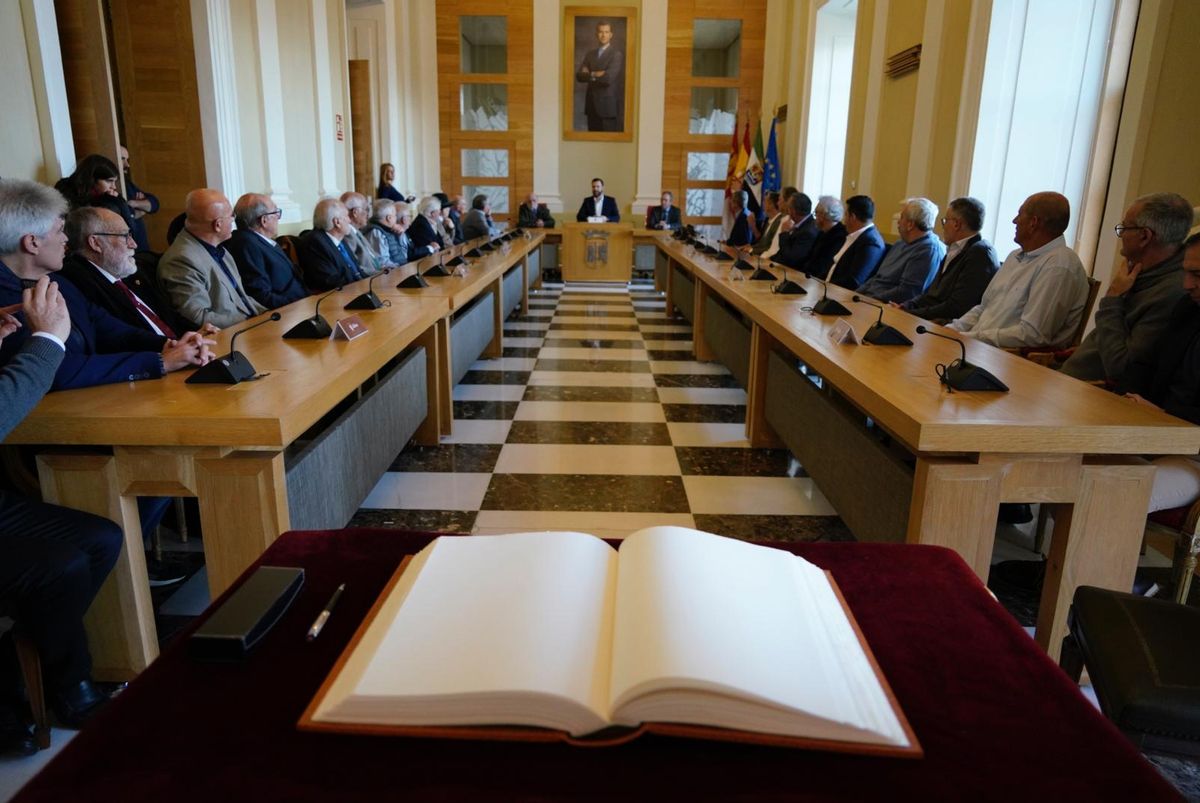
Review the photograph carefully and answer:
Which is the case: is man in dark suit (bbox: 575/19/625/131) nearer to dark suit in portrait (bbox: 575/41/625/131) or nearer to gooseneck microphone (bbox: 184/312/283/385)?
dark suit in portrait (bbox: 575/41/625/131)

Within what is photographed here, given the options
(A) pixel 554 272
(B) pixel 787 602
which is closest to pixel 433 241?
(A) pixel 554 272

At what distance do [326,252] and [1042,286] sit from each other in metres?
3.49

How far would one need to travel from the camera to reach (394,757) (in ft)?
1.94

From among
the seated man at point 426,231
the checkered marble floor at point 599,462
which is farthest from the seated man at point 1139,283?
the seated man at point 426,231

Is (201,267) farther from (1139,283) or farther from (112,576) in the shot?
(1139,283)

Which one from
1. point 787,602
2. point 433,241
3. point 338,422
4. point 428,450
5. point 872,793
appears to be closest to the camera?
point 872,793

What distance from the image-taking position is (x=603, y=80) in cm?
1135

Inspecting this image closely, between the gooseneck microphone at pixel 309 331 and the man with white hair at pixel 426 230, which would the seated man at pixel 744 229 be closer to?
the man with white hair at pixel 426 230

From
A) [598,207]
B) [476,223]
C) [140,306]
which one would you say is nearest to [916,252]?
[140,306]

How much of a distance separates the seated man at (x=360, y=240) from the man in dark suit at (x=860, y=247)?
3023 millimetres

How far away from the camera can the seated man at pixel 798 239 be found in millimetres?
6027

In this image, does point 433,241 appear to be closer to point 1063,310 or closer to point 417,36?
point 417,36

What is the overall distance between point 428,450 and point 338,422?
1260 mm

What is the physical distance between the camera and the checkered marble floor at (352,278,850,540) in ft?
9.08
